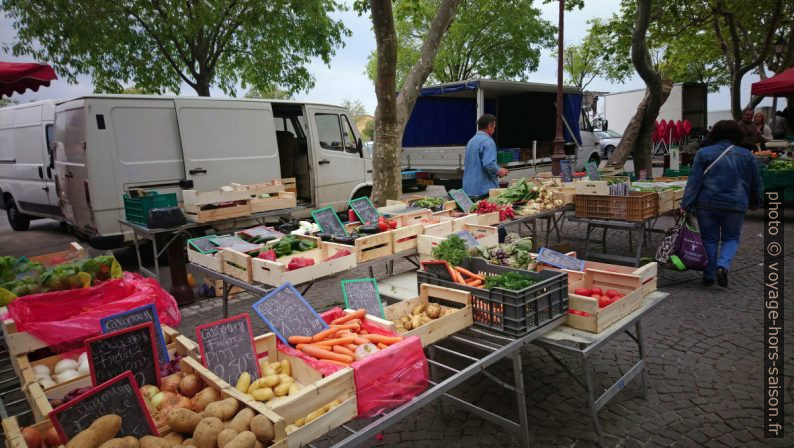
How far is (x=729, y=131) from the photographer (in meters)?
5.88

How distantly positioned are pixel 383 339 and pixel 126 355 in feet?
4.07

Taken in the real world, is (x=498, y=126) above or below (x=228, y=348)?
A: above

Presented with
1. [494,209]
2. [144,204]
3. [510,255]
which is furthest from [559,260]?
[144,204]

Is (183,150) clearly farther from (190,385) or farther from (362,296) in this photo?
(190,385)

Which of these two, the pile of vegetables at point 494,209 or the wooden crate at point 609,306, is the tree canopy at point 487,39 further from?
the wooden crate at point 609,306

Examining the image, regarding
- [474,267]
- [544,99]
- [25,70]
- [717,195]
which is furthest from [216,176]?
[544,99]

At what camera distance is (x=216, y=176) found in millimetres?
8305

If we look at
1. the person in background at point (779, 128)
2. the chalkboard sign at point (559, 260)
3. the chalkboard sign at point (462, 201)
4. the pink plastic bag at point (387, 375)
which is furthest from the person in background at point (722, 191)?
the person in background at point (779, 128)

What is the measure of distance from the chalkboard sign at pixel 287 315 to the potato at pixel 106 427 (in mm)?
930

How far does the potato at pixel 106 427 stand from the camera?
1.86 metres

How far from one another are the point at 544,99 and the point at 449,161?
4597mm

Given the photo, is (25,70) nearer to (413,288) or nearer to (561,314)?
(413,288)

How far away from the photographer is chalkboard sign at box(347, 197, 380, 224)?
17.8 ft

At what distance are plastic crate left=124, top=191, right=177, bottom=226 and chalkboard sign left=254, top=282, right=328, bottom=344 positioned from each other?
415 centimetres
